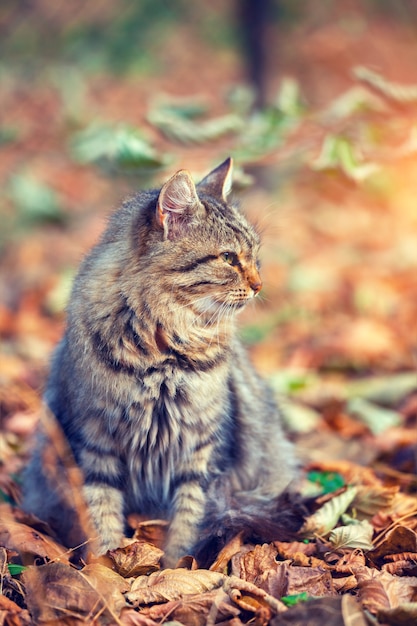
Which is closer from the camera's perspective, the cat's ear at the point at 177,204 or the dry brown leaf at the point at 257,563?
the dry brown leaf at the point at 257,563

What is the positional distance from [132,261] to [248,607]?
1.39m

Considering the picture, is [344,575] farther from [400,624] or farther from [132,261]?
[132,261]

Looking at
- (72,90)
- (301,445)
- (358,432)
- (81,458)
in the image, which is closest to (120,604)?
(81,458)

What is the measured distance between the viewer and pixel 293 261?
7715mm

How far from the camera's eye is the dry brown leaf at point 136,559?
2.95m

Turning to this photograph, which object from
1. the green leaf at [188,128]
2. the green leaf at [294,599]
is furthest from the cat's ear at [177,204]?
the green leaf at [188,128]

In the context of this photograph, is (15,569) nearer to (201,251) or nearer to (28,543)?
(28,543)

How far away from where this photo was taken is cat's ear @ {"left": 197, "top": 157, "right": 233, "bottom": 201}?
3.51 m

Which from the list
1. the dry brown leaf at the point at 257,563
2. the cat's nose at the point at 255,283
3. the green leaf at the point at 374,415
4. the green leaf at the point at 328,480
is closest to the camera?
the dry brown leaf at the point at 257,563

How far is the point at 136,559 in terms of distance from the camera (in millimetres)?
3021

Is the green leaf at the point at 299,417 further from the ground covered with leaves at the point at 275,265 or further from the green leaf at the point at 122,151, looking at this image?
the green leaf at the point at 122,151

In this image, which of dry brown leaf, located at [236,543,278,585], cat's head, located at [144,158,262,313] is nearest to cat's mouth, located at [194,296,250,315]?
cat's head, located at [144,158,262,313]

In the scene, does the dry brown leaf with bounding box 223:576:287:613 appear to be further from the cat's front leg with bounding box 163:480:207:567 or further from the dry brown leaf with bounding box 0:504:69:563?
the dry brown leaf with bounding box 0:504:69:563

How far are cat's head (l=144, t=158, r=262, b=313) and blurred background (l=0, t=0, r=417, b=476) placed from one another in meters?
0.46
